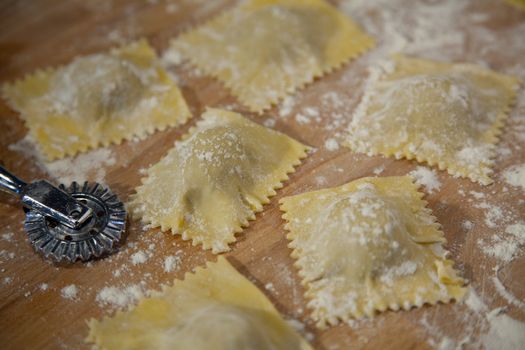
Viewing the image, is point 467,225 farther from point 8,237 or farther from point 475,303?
point 8,237

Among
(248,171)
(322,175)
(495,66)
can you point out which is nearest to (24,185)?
(248,171)

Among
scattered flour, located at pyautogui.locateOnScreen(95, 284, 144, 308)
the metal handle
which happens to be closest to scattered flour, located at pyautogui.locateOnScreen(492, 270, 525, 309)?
scattered flour, located at pyautogui.locateOnScreen(95, 284, 144, 308)

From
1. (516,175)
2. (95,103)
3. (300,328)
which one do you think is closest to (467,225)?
Result: (516,175)

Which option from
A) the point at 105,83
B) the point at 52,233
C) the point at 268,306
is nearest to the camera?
the point at 268,306

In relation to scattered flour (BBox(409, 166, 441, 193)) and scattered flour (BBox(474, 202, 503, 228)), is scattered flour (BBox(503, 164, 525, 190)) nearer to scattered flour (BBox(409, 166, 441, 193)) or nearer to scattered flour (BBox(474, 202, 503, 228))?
scattered flour (BBox(474, 202, 503, 228))

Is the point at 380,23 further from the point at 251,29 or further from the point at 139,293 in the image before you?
the point at 139,293

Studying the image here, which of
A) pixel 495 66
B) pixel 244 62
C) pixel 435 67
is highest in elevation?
pixel 244 62
